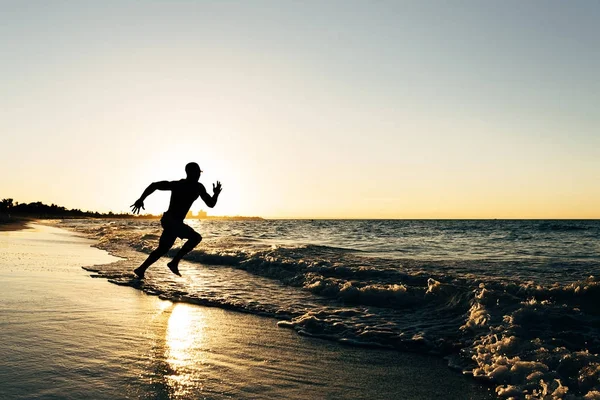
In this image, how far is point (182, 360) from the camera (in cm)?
482

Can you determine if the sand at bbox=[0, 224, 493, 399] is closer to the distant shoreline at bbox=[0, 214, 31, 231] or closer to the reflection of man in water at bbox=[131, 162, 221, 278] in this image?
the reflection of man in water at bbox=[131, 162, 221, 278]

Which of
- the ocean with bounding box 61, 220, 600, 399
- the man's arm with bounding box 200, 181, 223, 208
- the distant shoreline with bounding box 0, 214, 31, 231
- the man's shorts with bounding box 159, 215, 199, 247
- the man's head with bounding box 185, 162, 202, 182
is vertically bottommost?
the distant shoreline with bounding box 0, 214, 31, 231

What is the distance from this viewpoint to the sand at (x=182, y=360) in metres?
3.98

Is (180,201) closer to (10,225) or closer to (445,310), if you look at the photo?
(445,310)

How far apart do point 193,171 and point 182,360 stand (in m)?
4.56

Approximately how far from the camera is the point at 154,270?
13906 millimetres

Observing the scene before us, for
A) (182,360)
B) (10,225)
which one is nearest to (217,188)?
(182,360)

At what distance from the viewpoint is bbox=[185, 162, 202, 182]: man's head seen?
341 inches

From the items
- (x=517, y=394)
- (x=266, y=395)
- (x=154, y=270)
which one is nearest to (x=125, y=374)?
(x=266, y=395)

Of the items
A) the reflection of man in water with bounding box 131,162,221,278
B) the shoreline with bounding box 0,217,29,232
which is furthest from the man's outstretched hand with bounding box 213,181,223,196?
the shoreline with bounding box 0,217,29,232

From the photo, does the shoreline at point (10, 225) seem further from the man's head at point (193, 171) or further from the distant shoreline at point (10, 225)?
the man's head at point (193, 171)

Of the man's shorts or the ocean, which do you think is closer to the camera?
the ocean

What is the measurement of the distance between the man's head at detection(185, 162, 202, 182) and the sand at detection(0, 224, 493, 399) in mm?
2525

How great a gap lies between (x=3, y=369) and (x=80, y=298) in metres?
4.09
